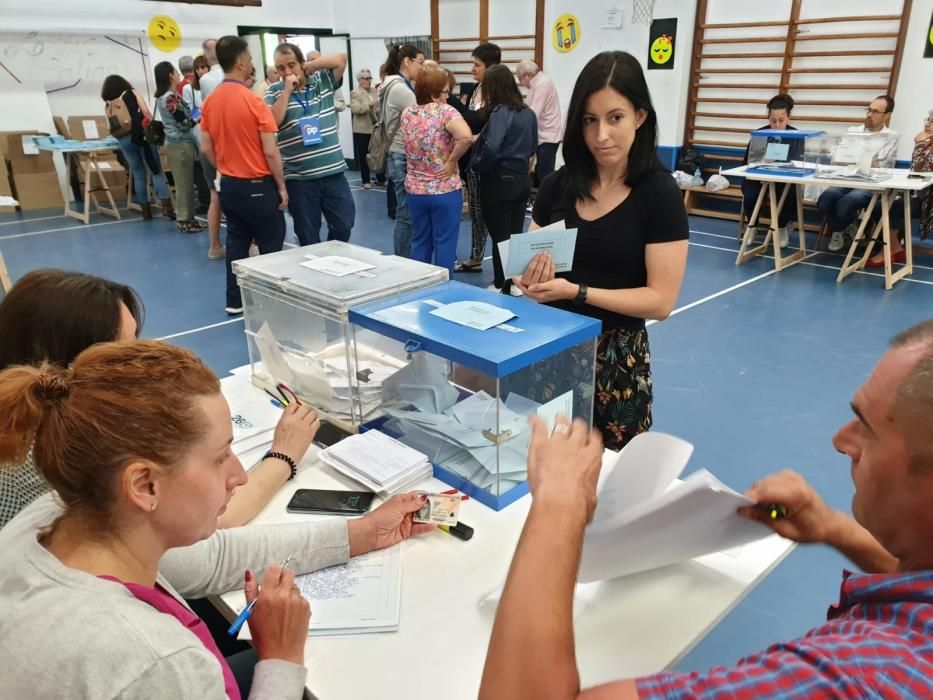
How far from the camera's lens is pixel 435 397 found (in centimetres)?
158

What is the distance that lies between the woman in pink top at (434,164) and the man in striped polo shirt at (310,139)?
45 cm

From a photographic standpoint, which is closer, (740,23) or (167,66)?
(167,66)

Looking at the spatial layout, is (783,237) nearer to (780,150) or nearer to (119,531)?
(780,150)

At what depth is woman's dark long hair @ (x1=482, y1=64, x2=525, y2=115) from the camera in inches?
178

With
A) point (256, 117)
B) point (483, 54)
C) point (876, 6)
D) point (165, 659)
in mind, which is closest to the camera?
point (165, 659)

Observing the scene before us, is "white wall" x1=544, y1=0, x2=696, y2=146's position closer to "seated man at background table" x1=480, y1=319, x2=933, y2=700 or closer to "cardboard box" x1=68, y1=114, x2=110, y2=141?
"cardboard box" x1=68, y1=114, x2=110, y2=141

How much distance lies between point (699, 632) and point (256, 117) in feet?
12.1

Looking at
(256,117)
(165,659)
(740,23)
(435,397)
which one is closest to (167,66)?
(256,117)

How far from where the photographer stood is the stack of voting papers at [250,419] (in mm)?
1611

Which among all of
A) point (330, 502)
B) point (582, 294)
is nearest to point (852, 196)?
point (582, 294)

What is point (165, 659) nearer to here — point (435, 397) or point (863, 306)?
point (435, 397)

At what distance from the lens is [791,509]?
1.02m

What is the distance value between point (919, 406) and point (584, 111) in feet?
4.12

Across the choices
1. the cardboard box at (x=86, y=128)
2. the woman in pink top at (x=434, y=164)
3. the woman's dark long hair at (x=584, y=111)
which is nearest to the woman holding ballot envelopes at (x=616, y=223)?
the woman's dark long hair at (x=584, y=111)
